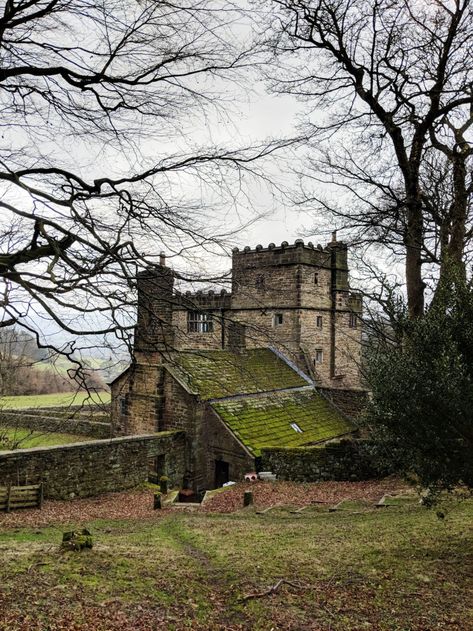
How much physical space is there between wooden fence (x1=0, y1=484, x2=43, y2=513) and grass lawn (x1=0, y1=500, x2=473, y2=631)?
425cm

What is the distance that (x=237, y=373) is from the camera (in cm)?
2394

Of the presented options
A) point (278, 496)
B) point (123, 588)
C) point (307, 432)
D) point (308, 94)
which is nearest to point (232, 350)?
point (307, 432)

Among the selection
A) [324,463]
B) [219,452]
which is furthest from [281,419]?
[324,463]

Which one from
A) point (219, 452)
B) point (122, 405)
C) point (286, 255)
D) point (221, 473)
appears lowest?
point (221, 473)

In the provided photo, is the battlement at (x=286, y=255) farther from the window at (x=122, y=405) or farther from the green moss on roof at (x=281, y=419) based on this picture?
the window at (x=122, y=405)

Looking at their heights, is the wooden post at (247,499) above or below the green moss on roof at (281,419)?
below

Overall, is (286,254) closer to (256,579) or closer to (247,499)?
(247,499)

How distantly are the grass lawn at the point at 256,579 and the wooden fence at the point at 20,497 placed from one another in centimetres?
425

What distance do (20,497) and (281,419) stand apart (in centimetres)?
1093

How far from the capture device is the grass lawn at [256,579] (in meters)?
6.09

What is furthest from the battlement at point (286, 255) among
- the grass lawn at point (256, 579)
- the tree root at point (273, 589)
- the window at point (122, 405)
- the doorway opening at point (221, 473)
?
the tree root at point (273, 589)

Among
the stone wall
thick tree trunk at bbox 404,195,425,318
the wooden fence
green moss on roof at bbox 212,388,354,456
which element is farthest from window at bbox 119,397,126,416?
thick tree trunk at bbox 404,195,425,318

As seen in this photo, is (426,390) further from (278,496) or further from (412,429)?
(278,496)

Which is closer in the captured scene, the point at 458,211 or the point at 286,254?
the point at 458,211
